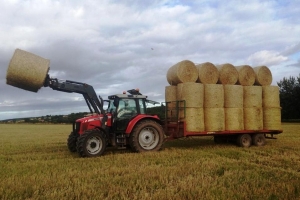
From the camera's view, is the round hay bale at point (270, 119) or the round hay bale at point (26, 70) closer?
the round hay bale at point (26, 70)

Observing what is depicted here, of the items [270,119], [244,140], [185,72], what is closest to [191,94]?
[185,72]

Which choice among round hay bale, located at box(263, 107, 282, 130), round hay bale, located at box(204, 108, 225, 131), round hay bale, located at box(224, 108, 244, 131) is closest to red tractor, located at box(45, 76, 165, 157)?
round hay bale, located at box(204, 108, 225, 131)

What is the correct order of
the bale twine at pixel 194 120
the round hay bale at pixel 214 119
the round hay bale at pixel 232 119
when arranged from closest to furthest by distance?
the bale twine at pixel 194 120 → the round hay bale at pixel 214 119 → the round hay bale at pixel 232 119

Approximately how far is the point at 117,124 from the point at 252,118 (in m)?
4.86

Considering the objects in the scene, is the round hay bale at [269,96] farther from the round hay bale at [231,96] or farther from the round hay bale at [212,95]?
the round hay bale at [212,95]

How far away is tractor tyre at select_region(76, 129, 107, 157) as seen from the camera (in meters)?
9.12

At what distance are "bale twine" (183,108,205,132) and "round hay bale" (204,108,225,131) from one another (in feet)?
0.74

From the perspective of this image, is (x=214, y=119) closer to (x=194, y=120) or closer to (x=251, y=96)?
(x=194, y=120)

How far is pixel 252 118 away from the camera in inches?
460

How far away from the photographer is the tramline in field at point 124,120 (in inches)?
349

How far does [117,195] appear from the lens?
17.0 feet

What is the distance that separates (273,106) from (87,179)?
8.30 m

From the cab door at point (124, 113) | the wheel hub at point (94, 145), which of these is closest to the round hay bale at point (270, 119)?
the cab door at point (124, 113)

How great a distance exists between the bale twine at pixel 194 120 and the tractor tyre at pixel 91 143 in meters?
2.73
